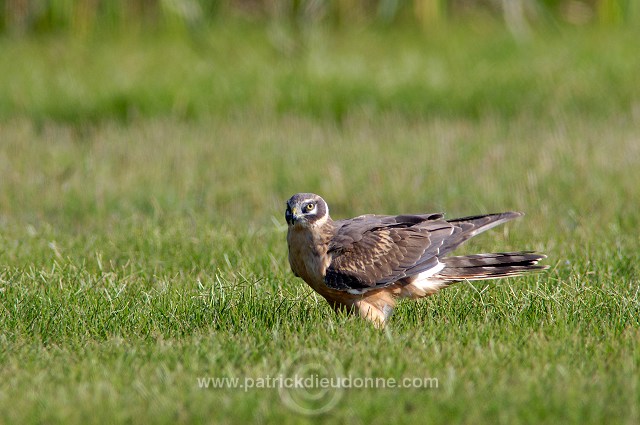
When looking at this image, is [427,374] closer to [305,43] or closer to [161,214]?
[161,214]

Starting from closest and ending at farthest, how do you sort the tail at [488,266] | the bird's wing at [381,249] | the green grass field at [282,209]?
the green grass field at [282,209] < the bird's wing at [381,249] < the tail at [488,266]

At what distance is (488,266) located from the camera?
6164mm

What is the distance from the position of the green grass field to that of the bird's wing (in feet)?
0.83

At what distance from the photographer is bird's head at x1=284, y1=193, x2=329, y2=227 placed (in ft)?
19.0

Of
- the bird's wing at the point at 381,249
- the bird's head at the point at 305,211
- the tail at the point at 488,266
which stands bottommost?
the tail at the point at 488,266

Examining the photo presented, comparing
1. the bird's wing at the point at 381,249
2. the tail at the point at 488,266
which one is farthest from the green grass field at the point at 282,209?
the bird's wing at the point at 381,249

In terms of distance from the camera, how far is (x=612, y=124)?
11.7m

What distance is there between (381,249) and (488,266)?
70 cm

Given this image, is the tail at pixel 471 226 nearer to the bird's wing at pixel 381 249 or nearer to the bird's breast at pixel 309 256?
the bird's wing at pixel 381 249

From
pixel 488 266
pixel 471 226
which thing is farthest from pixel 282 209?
pixel 488 266

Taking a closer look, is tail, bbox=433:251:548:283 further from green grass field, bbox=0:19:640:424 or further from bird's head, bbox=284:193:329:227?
bird's head, bbox=284:193:329:227

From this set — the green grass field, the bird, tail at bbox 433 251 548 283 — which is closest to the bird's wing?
the bird

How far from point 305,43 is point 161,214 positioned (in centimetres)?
656

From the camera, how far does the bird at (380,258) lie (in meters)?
5.77
